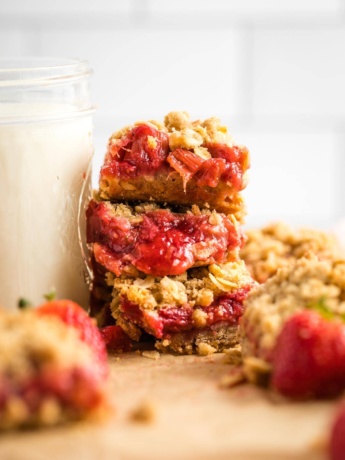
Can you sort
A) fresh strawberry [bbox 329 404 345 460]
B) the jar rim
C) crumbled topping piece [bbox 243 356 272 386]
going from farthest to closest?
the jar rim → crumbled topping piece [bbox 243 356 272 386] → fresh strawberry [bbox 329 404 345 460]

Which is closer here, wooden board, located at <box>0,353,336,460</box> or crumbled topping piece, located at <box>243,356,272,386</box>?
wooden board, located at <box>0,353,336,460</box>

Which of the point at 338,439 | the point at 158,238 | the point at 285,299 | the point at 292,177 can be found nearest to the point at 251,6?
the point at 292,177

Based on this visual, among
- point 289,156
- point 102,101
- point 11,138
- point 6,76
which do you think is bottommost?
point 289,156

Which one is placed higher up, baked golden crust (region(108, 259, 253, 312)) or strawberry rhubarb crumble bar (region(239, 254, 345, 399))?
strawberry rhubarb crumble bar (region(239, 254, 345, 399))

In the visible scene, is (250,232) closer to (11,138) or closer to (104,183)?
(104,183)

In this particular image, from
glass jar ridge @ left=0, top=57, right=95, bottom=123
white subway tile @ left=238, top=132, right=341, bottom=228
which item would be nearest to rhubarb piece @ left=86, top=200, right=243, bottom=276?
glass jar ridge @ left=0, top=57, right=95, bottom=123

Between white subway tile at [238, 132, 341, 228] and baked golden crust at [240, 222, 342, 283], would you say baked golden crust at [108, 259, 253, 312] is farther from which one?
white subway tile at [238, 132, 341, 228]

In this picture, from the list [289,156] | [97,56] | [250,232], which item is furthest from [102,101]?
[250,232]

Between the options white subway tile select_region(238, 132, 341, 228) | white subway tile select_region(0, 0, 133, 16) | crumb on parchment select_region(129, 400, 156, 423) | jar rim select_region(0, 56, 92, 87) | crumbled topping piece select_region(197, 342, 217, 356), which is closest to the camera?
crumb on parchment select_region(129, 400, 156, 423)
